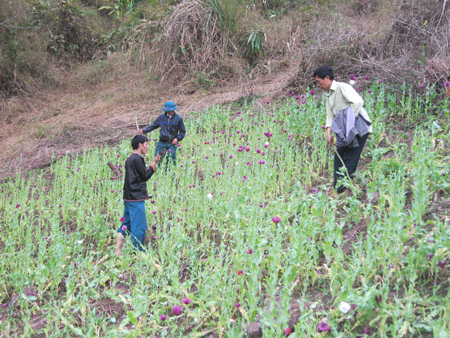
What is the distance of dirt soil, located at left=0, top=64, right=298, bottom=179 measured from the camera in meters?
8.61

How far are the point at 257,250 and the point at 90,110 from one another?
877cm

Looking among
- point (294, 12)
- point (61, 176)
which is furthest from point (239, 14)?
point (61, 176)

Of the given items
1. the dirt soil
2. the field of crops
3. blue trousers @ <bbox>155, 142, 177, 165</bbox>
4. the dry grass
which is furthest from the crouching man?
the dry grass

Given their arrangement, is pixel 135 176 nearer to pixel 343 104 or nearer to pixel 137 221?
pixel 137 221

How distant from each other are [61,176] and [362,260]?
205 inches

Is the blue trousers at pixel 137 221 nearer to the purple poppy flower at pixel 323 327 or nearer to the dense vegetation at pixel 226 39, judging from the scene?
the purple poppy flower at pixel 323 327

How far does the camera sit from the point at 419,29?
768 cm

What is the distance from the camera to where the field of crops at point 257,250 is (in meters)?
2.96

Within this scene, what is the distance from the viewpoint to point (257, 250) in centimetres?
356

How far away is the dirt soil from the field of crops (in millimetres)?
1724

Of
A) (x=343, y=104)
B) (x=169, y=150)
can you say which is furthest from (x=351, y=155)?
(x=169, y=150)

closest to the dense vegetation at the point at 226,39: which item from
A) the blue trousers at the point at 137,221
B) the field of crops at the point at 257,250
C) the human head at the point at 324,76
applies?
the field of crops at the point at 257,250

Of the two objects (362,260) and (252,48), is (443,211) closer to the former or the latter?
(362,260)

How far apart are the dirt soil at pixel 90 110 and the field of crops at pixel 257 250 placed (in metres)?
1.72
